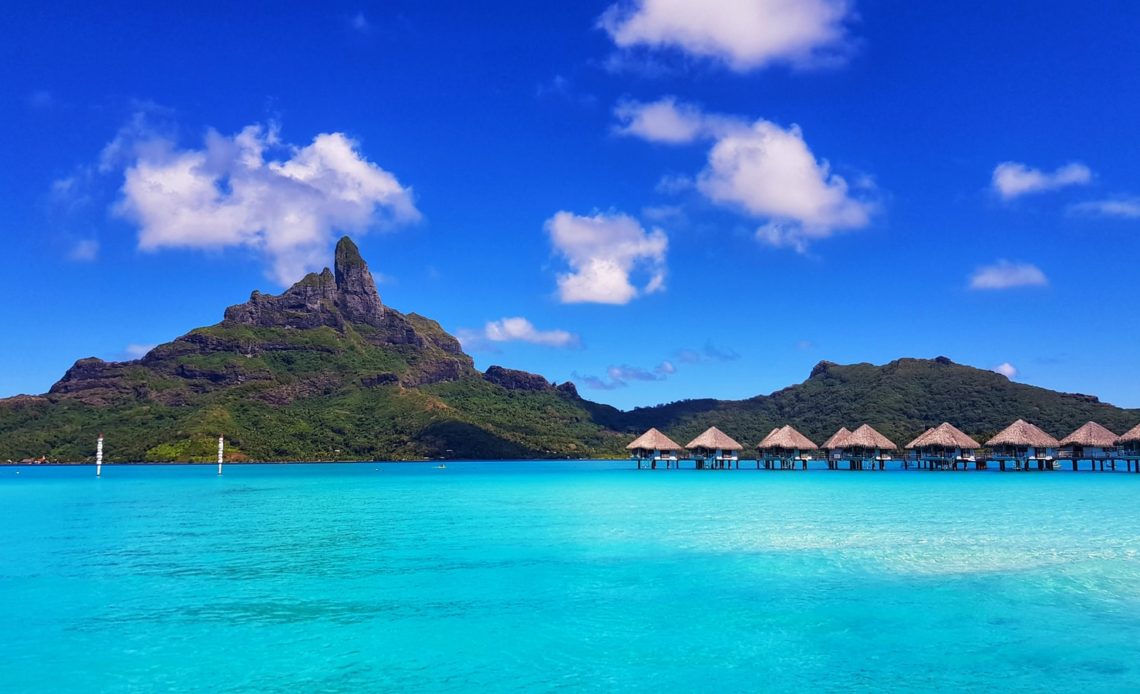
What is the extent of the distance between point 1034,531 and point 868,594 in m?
12.7

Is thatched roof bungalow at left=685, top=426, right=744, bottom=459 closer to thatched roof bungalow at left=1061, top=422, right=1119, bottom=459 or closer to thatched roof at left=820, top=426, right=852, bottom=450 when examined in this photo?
thatched roof at left=820, top=426, right=852, bottom=450

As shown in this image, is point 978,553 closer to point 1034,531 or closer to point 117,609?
point 1034,531

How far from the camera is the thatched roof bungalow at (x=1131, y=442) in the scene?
60500 mm

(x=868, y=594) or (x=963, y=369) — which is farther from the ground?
(x=963, y=369)

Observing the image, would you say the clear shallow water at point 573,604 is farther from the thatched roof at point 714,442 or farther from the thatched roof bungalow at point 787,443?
the thatched roof at point 714,442

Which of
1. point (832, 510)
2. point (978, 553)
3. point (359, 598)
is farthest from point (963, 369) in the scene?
point (359, 598)

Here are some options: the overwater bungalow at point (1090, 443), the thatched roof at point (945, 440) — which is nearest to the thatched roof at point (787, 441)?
the thatched roof at point (945, 440)

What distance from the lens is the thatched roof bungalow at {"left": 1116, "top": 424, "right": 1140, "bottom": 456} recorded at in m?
60.5

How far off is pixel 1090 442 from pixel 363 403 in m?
104

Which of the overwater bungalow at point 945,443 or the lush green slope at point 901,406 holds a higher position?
the lush green slope at point 901,406

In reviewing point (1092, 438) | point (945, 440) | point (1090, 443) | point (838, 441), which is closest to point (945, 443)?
point (945, 440)

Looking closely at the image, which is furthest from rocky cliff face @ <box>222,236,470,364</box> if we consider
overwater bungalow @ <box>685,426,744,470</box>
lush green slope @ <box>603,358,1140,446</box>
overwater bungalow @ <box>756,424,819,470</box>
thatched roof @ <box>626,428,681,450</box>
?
overwater bungalow @ <box>756,424,819,470</box>

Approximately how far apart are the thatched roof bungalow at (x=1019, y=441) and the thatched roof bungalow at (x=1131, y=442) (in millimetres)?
4489

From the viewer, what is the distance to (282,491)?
48156 millimetres
